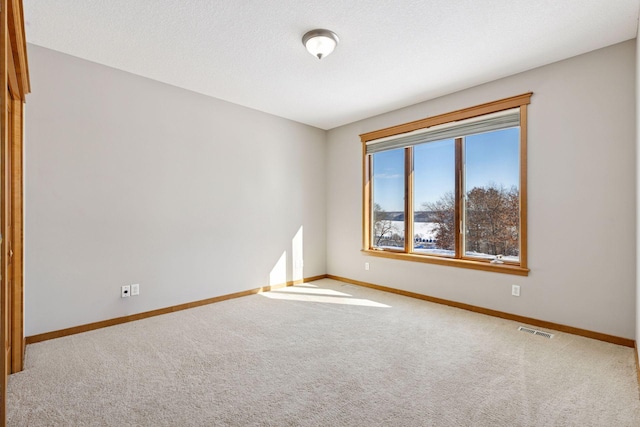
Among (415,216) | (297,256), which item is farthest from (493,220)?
(297,256)

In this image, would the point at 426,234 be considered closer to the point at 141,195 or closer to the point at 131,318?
the point at 141,195

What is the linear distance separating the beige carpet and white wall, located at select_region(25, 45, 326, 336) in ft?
1.56

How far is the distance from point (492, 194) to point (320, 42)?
2501 mm

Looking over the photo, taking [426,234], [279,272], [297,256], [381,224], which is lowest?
[279,272]

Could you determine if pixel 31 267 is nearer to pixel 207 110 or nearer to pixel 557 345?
pixel 207 110

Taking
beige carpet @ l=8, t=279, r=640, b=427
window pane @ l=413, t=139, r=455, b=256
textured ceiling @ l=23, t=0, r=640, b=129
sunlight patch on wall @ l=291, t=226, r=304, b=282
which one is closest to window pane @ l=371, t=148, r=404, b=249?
window pane @ l=413, t=139, r=455, b=256

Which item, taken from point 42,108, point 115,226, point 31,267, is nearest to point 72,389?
point 31,267

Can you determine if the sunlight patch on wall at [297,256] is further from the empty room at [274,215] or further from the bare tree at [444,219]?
the bare tree at [444,219]

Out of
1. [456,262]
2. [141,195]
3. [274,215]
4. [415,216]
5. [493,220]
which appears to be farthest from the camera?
→ [274,215]

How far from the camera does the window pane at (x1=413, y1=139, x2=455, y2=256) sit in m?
4.07

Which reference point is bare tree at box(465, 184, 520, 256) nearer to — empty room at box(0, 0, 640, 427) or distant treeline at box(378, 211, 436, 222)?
empty room at box(0, 0, 640, 427)

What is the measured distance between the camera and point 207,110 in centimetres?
400

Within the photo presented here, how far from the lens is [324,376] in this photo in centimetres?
224

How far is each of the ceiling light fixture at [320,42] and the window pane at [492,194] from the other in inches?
83.4
